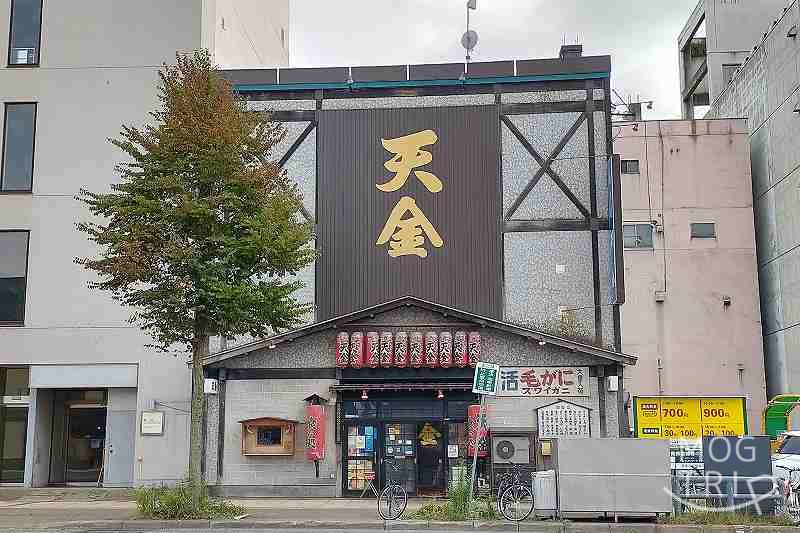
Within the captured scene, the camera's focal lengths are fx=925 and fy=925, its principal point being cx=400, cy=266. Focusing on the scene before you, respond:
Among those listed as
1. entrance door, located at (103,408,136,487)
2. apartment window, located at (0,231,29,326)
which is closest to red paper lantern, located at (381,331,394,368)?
entrance door, located at (103,408,136,487)

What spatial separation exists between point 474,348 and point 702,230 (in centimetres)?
1469

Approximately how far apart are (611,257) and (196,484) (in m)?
14.2

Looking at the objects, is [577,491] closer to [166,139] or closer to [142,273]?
[142,273]

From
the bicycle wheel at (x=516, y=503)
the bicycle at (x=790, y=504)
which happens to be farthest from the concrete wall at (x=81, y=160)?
the bicycle at (x=790, y=504)

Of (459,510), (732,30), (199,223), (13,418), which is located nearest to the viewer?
(459,510)

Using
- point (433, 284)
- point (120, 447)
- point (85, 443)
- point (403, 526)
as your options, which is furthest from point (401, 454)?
point (85, 443)

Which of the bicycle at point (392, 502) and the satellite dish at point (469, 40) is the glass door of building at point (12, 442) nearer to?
the bicycle at point (392, 502)

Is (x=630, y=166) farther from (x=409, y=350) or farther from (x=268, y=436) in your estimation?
(x=268, y=436)

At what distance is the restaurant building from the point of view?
25156 millimetres

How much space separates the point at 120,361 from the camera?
29.1m

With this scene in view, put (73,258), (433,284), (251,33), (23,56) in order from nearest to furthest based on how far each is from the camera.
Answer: (433,284) → (73,258) → (23,56) → (251,33)

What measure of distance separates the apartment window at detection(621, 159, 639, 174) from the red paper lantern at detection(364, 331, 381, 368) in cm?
1576

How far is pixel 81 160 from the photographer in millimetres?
30250

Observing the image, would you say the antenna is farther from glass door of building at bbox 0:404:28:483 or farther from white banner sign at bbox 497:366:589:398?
glass door of building at bbox 0:404:28:483
